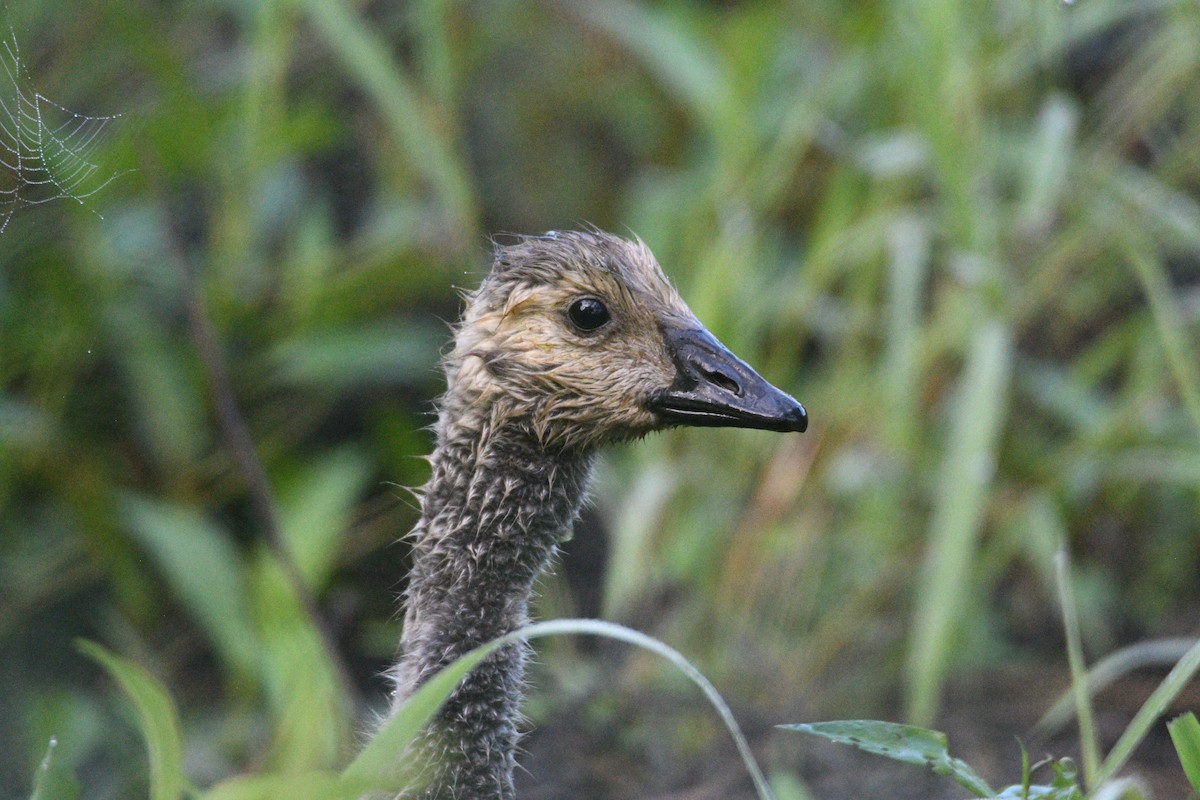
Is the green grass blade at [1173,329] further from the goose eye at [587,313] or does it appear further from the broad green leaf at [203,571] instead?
the broad green leaf at [203,571]

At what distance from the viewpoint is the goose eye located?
1894 mm

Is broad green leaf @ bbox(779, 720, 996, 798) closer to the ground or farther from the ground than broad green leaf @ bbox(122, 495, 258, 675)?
closer to the ground

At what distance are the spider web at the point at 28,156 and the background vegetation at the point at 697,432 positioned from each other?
0.59ft

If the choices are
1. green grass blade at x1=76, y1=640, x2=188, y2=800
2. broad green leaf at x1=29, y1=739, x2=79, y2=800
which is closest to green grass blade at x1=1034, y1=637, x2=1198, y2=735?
green grass blade at x1=76, y1=640, x2=188, y2=800

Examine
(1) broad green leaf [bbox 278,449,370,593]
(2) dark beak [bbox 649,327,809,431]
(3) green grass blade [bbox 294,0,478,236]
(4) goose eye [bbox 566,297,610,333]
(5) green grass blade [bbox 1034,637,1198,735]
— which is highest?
(3) green grass blade [bbox 294,0,478,236]

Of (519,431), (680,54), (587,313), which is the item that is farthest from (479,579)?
(680,54)

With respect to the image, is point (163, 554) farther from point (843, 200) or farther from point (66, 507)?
point (843, 200)

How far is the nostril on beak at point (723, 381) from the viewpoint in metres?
1.84

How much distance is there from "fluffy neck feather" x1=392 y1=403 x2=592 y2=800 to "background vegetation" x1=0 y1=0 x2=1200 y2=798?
977 mm

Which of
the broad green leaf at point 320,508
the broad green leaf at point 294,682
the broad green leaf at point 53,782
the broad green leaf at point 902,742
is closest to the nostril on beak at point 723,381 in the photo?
the broad green leaf at point 902,742

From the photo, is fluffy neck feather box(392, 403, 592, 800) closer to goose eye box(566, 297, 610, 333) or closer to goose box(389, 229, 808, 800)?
goose box(389, 229, 808, 800)

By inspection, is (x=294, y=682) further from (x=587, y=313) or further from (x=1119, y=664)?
(x=1119, y=664)

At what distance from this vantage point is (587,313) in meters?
1.90

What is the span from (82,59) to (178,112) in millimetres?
350
